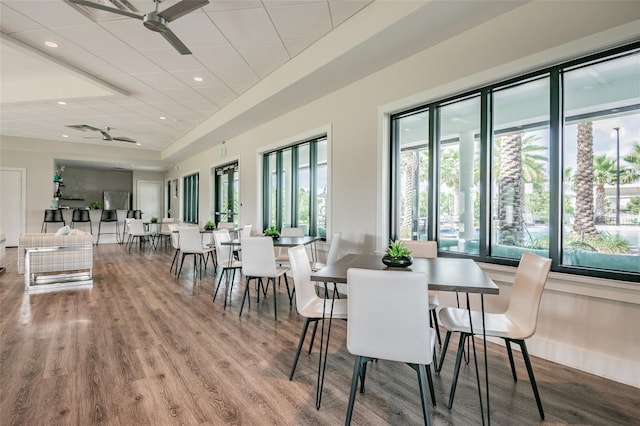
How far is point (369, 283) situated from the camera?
5.09 feet

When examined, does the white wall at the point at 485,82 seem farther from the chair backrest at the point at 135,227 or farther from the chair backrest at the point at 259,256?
the chair backrest at the point at 135,227

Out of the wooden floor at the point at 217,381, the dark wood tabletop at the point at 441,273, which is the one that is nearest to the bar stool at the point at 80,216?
the wooden floor at the point at 217,381

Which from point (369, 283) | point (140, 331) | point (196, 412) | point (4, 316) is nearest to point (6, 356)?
point (140, 331)

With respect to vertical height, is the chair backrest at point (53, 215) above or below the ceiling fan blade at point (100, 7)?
below

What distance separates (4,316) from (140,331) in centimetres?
179

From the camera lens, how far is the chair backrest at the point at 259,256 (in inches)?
135

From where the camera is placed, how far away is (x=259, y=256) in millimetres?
3482

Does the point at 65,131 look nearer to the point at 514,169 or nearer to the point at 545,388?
the point at 514,169

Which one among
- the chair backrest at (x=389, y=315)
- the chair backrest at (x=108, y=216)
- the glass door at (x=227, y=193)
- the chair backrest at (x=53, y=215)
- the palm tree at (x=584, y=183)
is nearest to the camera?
the chair backrest at (x=389, y=315)

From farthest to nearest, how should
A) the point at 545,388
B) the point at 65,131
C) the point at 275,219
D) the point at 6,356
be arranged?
the point at 65,131 < the point at 275,219 < the point at 6,356 < the point at 545,388

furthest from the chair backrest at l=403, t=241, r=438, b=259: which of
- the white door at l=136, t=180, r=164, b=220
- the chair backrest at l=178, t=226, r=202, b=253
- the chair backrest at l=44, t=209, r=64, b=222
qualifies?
the white door at l=136, t=180, r=164, b=220

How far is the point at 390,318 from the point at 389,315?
17 millimetres

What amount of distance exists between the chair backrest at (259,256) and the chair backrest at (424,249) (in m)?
1.45

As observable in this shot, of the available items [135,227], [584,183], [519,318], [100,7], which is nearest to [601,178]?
[584,183]
